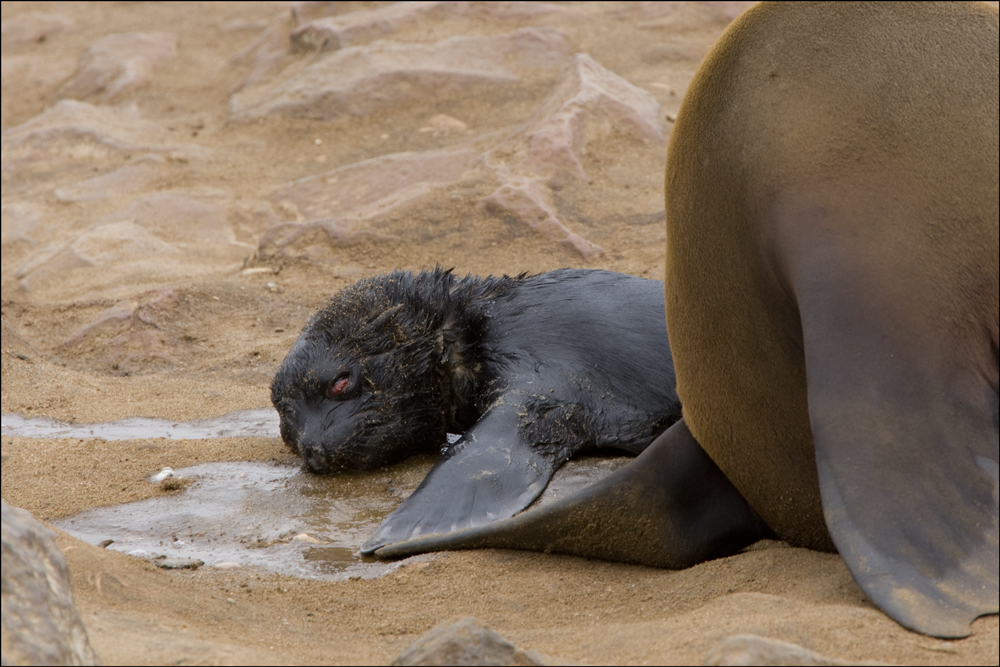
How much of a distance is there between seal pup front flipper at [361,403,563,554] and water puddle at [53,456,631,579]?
3.9 inches

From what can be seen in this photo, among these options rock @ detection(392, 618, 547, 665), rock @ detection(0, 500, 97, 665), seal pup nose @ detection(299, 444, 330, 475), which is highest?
rock @ detection(0, 500, 97, 665)

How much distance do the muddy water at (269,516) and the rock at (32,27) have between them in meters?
9.73

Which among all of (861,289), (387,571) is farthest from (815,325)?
(387,571)

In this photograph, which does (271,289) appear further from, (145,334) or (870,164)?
(870,164)

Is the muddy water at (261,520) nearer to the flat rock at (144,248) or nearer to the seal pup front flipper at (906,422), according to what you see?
the seal pup front flipper at (906,422)

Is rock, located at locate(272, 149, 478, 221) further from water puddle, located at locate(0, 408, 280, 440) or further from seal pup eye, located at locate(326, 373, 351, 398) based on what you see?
seal pup eye, located at locate(326, 373, 351, 398)

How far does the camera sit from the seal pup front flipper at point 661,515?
126 inches

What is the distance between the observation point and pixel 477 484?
4133 mm

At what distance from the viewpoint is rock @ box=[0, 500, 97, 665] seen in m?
1.85

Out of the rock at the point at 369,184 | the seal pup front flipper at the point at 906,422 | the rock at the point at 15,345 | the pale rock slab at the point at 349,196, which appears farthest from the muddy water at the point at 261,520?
the rock at the point at 369,184

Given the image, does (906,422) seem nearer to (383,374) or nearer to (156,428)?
(383,374)

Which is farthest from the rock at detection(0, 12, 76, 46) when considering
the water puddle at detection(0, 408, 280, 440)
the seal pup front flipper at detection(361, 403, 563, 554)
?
the seal pup front flipper at detection(361, 403, 563, 554)

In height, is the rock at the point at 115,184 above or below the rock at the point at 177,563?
below

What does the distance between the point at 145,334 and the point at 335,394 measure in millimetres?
2058
